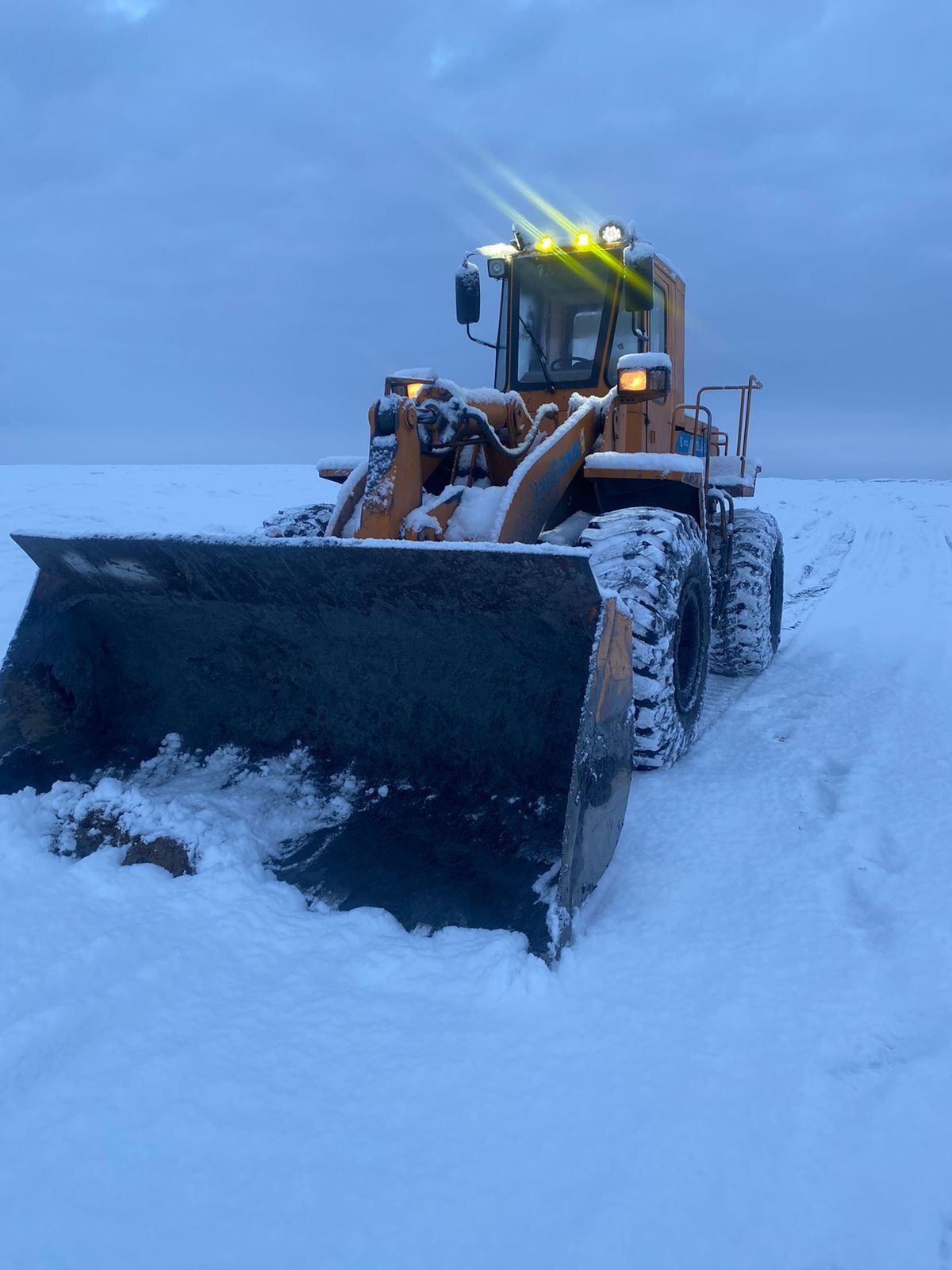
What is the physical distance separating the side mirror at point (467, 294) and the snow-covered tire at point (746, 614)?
8.08ft

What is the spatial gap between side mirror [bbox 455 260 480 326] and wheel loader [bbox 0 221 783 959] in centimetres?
89

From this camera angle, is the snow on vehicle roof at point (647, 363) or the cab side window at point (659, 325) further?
the cab side window at point (659, 325)

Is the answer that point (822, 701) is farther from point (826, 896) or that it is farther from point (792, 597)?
point (792, 597)

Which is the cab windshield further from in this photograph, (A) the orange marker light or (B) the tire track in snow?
(B) the tire track in snow

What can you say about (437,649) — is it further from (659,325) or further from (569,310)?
(659,325)

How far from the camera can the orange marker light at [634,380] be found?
445 cm

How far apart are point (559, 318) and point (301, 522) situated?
211 cm

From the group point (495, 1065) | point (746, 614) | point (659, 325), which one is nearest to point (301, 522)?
point (659, 325)

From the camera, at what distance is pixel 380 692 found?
3373 millimetres

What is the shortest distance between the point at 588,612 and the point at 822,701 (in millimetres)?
2971

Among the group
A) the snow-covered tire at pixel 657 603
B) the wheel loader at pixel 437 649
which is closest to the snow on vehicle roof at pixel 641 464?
the wheel loader at pixel 437 649

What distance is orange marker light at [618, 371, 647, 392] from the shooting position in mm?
4453

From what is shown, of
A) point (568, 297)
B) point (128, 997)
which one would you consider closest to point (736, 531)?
point (568, 297)

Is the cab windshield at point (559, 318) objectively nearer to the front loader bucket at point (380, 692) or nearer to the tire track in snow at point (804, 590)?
the tire track in snow at point (804, 590)
